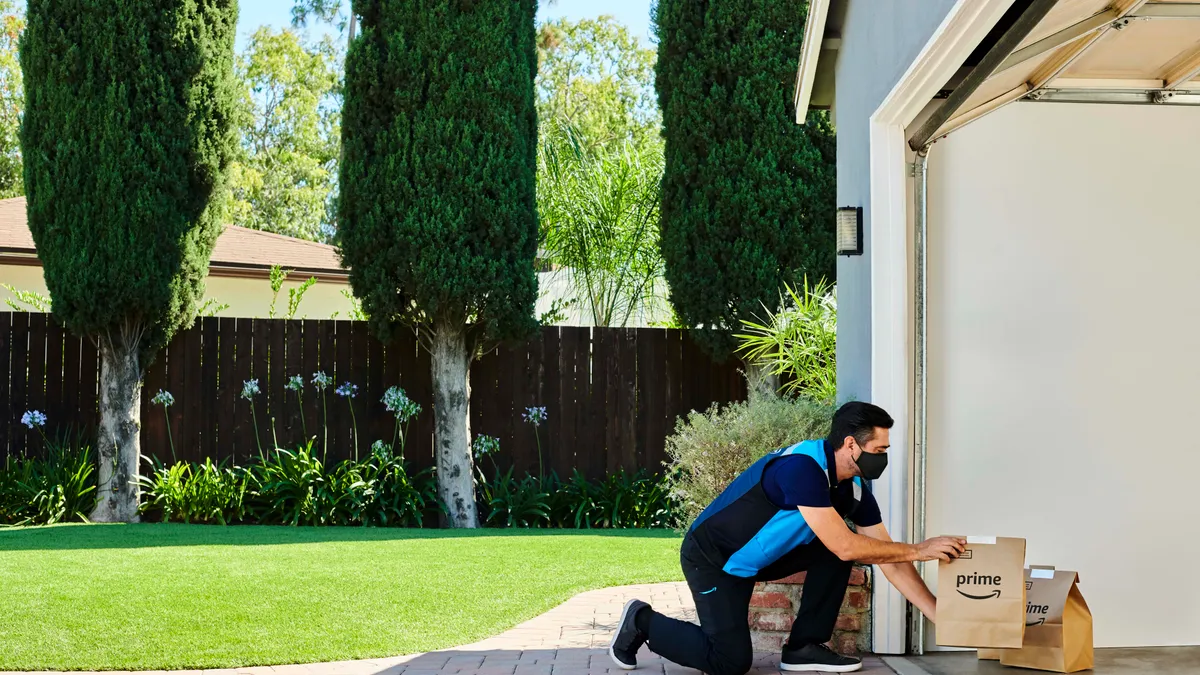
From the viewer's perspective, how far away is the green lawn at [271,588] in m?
5.36

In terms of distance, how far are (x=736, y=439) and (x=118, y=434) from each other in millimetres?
6778

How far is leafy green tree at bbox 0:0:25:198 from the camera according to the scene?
26688 millimetres

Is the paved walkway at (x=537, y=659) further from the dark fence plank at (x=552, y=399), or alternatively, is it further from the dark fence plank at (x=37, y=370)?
the dark fence plank at (x=37, y=370)

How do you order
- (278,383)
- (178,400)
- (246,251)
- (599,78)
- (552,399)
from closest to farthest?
(178,400) < (278,383) < (552,399) < (246,251) < (599,78)

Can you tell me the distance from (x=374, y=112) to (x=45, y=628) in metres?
6.74

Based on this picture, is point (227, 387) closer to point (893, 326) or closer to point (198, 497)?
point (198, 497)

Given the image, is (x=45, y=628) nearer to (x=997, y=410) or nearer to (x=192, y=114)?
(x=997, y=410)

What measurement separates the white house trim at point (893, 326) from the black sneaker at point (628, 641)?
110cm

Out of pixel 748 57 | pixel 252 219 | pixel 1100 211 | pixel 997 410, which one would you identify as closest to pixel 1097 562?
pixel 997 410

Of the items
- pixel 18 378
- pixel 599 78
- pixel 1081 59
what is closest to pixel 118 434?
pixel 18 378

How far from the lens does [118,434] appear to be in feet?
35.2

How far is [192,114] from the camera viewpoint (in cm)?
1086

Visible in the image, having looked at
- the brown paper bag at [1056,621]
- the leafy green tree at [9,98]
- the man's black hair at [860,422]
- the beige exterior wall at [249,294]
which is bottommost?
the brown paper bag at [1056,621]

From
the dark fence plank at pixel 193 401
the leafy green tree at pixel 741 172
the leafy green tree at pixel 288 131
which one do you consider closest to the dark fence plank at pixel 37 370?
the dark fence plank at pixel 193 401
